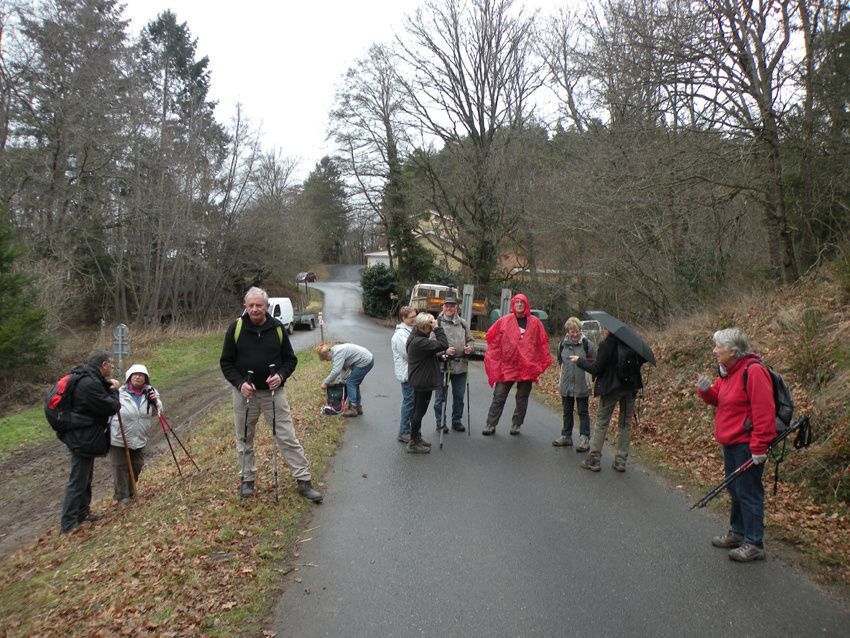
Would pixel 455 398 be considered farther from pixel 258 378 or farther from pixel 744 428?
pixel 744 428

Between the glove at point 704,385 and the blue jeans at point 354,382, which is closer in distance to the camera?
the glove at point 704,385

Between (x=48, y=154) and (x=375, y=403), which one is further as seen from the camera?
(x=48, y=154)

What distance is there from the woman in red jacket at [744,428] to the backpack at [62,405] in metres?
6.21

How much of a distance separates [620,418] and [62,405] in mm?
6049

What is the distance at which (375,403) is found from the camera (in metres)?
11.2

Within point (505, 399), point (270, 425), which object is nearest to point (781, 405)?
point (505, 399)

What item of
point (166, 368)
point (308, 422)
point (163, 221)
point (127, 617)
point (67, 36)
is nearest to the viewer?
point (127, 617)

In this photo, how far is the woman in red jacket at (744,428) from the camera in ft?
14.5

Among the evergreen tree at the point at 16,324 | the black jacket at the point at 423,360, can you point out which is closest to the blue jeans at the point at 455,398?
the black jacket at the point at 423,360

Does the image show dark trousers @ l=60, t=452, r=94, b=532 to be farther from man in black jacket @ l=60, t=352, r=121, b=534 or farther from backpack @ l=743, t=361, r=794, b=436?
backpack @ l=743, t=361, r=794, b=436

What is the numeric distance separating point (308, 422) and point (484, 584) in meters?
5.36

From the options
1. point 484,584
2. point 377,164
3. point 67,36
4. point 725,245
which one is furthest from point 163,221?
point 484,584

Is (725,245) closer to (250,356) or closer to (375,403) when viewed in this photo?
(375,403)

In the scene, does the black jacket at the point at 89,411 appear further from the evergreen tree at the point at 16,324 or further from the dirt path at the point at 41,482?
the evergreen tree at the point at 16,324
